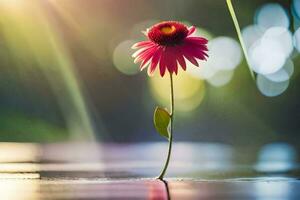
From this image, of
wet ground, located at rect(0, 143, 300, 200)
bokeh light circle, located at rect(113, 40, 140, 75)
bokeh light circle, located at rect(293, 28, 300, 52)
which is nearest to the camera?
wet ground, located at rect(0, 143, 300, 200)

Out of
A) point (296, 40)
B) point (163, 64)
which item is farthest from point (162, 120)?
point (296, 40)

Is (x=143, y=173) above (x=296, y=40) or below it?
below

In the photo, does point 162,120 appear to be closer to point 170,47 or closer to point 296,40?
point 170,47

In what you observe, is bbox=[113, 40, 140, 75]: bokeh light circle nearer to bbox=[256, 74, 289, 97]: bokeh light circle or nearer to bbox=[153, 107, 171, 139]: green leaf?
bbox=[256, 74, 289, 97]: bokeh light circle

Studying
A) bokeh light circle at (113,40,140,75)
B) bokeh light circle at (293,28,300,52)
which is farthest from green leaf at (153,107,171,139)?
bokeh light circle at (113,40,140,75)

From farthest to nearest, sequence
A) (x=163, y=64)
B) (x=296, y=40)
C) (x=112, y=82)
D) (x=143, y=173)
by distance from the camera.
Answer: (x=112, y=82)
(x=296, y=40)
(x=143, y=173)
(x=163, y=64)

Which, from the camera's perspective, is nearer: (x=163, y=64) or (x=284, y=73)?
(x=163, y=64)

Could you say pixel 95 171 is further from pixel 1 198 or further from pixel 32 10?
pixel 32 10
